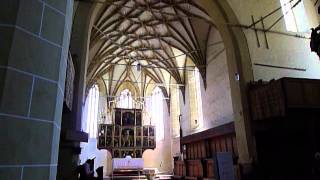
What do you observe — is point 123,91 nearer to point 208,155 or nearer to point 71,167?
point 208,155

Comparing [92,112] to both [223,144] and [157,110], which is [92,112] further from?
[223,144]

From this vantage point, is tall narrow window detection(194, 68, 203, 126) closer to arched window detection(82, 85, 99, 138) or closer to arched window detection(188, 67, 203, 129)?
arched window detection(188, 67, 203, 129)

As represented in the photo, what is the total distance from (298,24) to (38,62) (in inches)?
535

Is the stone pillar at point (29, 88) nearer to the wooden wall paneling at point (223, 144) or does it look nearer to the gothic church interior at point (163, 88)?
the gothic church interior at point (163, 88)

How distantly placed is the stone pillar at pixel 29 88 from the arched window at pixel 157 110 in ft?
71.1

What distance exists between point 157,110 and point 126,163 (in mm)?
6931

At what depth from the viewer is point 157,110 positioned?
23.8 meters

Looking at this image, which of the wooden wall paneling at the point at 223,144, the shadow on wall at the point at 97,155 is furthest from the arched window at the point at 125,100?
the wooden wall paneling at the point at 223,144

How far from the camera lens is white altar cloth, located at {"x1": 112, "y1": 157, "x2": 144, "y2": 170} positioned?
18.1 metres

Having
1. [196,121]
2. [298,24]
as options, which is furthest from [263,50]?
[196,121]

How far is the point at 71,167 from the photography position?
7047 millimetres

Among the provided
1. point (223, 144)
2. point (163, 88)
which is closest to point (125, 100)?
point (163, 88)

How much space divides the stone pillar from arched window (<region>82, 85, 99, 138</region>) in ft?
68.0

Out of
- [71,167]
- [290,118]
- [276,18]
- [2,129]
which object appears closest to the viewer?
[2,129]
